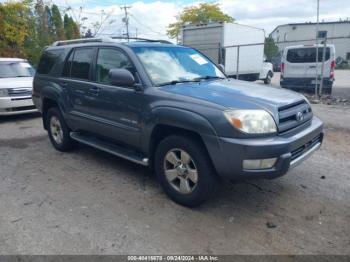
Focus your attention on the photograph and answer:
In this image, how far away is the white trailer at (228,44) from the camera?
14945 millimetres

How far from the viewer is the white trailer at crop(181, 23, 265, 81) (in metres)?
14.9

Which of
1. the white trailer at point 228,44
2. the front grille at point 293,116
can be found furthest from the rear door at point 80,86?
the white trailer at point 228,44

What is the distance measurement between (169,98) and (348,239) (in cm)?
226

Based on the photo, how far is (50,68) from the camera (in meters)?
5.70

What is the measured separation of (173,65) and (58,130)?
2.76 m

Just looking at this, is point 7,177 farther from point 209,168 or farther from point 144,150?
point 209,168

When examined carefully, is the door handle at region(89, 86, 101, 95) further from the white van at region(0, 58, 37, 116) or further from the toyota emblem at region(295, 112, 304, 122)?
the white van at region(0, 58, 37, 116)

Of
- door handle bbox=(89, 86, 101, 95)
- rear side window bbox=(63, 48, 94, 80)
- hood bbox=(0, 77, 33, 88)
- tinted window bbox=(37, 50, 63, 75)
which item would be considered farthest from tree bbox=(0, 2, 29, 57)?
door handle bbox=(89, 86, 101, 95)

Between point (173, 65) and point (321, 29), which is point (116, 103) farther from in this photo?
point (321, 29)

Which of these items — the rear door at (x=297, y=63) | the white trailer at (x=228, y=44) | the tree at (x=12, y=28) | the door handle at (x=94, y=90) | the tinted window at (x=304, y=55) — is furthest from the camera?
Answer: the tree at (x=12, y=28)

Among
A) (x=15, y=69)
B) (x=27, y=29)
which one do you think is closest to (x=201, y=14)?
(x=27, y=29)

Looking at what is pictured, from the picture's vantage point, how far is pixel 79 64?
16.4ft

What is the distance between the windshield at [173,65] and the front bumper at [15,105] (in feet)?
19.1

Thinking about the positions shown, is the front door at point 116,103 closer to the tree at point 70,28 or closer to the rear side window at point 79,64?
the rear side window at point 79,64
